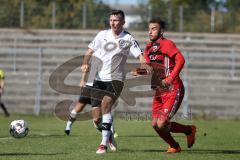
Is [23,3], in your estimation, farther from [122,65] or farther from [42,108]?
[122,65]

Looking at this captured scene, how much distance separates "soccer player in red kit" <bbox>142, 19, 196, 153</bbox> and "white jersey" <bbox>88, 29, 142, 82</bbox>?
12.0 inches

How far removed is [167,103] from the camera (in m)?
11.7

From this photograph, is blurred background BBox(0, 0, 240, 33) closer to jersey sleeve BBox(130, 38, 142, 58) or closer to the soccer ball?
the soccer ball

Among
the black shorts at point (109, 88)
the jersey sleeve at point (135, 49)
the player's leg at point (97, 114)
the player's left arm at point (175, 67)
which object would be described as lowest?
the player's leg at point (97, 114)

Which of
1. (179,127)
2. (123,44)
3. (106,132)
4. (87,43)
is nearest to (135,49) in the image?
(123,44)

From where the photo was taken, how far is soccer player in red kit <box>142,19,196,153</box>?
456 inches

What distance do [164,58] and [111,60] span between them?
0.88 meters

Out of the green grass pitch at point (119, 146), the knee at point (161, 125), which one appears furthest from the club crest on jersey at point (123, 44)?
the green grass pitch at point (119, 146)

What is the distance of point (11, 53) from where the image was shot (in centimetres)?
3036

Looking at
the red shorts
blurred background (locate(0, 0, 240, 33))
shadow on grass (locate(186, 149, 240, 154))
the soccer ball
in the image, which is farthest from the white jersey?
blurred background (locate(0, 0, 240, 33))

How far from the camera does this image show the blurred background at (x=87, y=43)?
2820 centimetres

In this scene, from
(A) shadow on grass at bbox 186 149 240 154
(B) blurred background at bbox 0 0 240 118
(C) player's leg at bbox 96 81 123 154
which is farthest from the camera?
(B) blurred background at bbox 0 0 240 118

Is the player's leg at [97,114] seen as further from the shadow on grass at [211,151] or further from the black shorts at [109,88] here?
the shadow on grass at [211,151]

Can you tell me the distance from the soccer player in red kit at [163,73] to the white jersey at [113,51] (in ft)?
1.00
